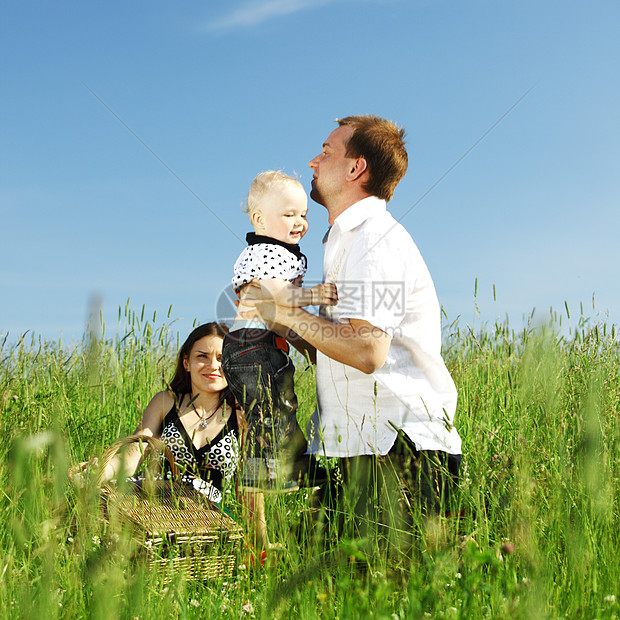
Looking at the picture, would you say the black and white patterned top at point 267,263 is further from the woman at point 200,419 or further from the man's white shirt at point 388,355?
the woman at point 200,419

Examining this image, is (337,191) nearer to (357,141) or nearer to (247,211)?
(357,141)

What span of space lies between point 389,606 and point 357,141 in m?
1.99

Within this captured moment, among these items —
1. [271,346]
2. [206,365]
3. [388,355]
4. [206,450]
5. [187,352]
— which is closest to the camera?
[388,355]

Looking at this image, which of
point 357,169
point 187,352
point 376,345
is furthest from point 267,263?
point 187,352

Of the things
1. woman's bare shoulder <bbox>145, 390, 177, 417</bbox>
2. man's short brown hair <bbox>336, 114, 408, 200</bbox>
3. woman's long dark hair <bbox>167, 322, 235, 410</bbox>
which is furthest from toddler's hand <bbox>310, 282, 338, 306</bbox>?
woman's bare shoulder <bbox>145, 390, 177, 417</bbox>

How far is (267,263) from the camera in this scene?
3.11 meters

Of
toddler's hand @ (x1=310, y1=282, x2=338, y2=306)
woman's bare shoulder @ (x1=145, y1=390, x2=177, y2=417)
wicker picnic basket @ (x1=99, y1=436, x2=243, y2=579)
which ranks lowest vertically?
wicker picnic basket @ (x1=99, y1=436, x2=243, y2=579)

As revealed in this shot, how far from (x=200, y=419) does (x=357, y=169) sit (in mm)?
1776

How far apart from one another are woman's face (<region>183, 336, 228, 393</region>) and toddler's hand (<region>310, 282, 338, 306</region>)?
1147 mm

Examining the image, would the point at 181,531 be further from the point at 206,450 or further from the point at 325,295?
the point at 325,295

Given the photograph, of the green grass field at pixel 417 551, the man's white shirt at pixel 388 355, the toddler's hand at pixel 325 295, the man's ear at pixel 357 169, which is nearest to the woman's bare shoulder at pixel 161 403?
the green grass field at pixel 417 551

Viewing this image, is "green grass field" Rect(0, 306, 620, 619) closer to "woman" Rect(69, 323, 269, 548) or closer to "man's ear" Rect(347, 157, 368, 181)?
"woman" Rect(69, 323, 269, 548)

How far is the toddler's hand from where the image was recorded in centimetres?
267

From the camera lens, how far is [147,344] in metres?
4.83
